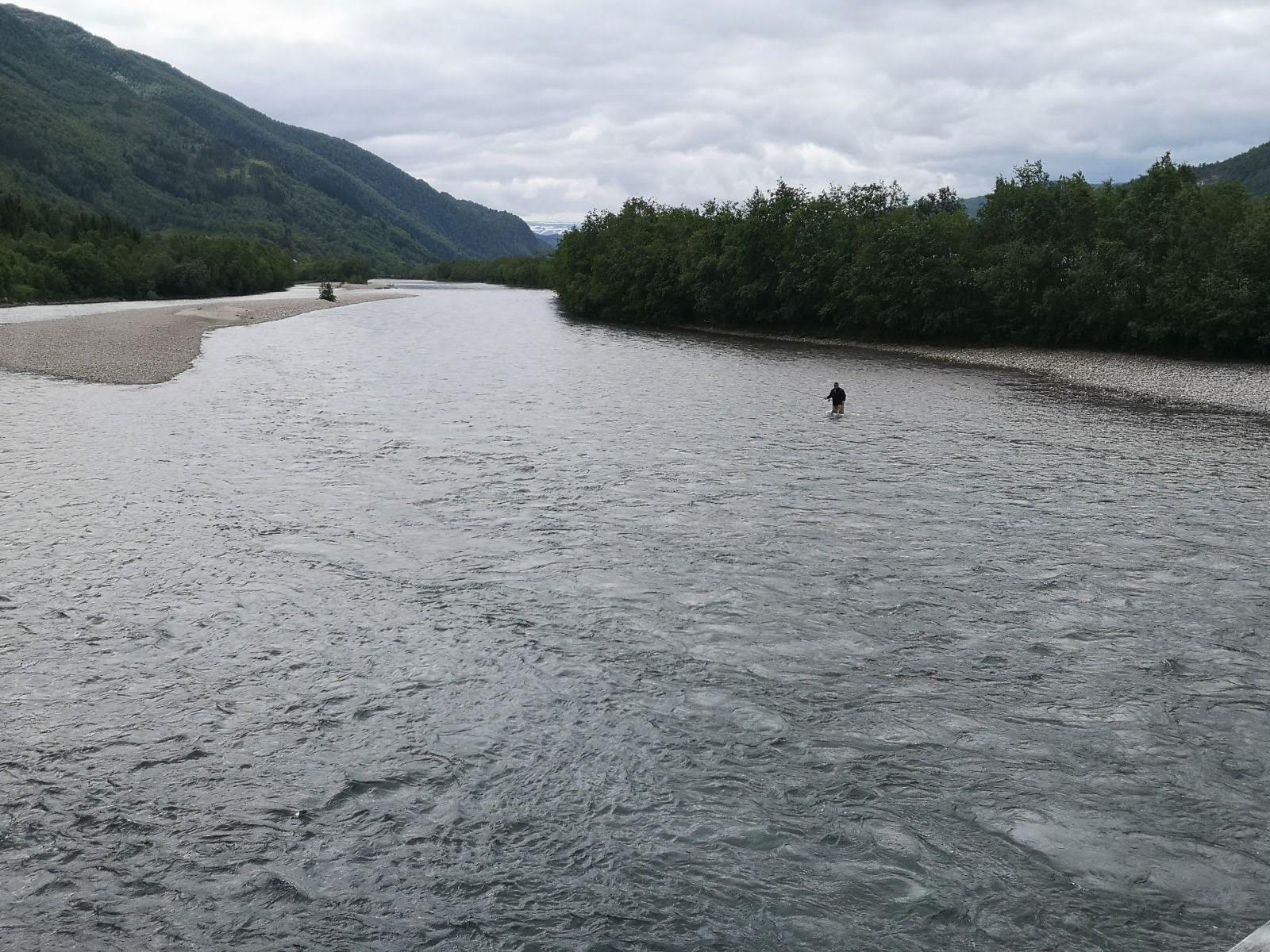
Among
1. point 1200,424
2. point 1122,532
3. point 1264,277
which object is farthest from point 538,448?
point 1264,277

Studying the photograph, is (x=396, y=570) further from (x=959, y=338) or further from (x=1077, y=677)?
(x=959, y=338)

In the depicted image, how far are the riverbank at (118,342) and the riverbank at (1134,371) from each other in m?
63.5

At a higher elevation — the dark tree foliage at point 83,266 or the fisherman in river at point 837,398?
the dark tree foliage at point 83,266

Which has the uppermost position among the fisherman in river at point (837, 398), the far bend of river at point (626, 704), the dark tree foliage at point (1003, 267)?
the dark tree foliage at point (1003, 267)

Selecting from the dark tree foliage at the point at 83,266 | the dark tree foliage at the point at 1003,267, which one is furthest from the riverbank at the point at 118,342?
the dark tree foliage at the point at 1003,267

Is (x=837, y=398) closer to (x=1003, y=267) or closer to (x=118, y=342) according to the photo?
(x=1003, y=267)

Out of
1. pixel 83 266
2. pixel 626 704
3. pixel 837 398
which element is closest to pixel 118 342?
pixel 837 398

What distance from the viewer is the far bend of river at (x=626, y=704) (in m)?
11.0

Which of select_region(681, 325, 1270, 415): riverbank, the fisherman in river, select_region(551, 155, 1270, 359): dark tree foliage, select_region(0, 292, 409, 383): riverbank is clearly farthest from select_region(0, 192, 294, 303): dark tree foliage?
the fisherman in river

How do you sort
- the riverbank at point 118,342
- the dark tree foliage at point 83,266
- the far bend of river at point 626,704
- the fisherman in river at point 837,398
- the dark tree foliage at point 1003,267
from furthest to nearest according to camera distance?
the dark tree foliage at point 83,266, the dark tree foliage at point 1003,267, the riverbank at point 118,342, the fisherman in river at point 837,398, the far bend of river at point 626,704

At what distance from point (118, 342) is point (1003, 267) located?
267 ft

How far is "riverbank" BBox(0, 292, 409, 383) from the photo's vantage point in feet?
203

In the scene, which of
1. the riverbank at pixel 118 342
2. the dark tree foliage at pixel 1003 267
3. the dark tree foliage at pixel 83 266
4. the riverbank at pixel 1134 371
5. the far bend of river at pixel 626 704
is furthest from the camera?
the dark tree foliage at pixel 83 266

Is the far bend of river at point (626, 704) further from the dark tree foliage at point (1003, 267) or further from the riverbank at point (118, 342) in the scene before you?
the dark tree foliage at point (1003, 267)
